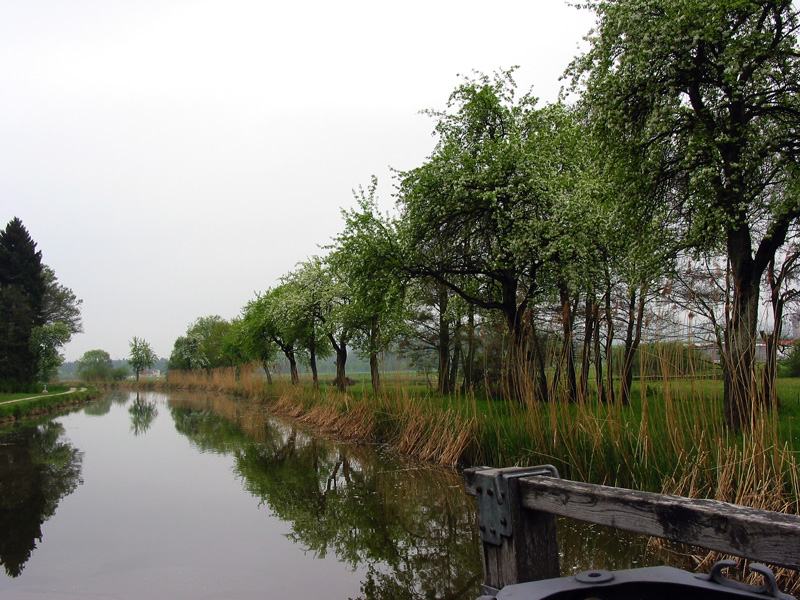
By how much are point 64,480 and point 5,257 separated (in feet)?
132

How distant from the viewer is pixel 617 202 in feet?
35.3

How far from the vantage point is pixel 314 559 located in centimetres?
573

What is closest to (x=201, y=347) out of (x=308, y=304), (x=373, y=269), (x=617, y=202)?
(x=308, y=304)

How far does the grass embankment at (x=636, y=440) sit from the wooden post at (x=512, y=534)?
2.49 m

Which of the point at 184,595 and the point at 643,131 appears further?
the point at 643,131

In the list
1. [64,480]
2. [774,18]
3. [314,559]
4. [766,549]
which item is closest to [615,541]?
[314,559]

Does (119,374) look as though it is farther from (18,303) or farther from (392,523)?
(392,523)

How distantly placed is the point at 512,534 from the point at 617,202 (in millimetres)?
9542

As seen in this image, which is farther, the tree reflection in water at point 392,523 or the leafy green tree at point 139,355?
the leafy green tree at point 139,355

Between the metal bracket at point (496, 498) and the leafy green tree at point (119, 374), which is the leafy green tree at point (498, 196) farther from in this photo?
the leafy green tree at point (119, 374)

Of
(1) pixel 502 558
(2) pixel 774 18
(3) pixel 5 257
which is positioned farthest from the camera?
(3) pixel 5 257

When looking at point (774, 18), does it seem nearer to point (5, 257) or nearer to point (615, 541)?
point (615, 541)

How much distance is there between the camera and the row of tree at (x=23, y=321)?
126ft

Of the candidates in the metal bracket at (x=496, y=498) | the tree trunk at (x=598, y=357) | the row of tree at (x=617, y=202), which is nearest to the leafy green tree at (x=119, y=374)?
the row of tree at (x=617, y=202)
